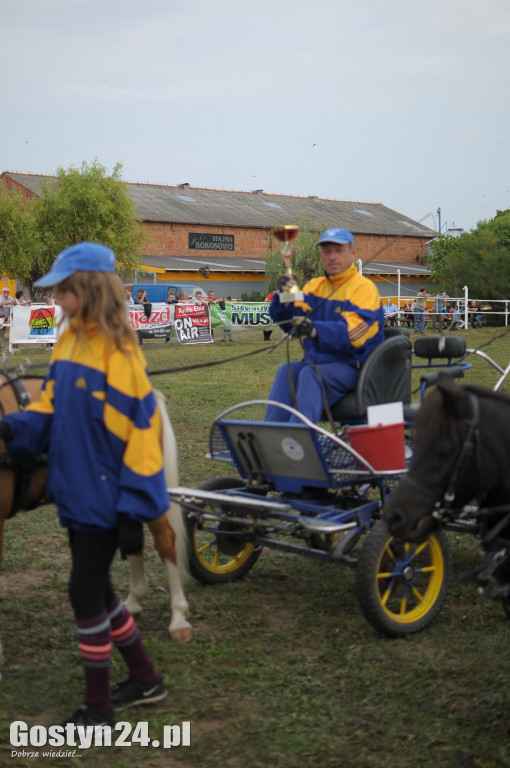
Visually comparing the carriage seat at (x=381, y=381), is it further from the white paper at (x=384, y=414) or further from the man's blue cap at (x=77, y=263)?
the man's blue cap at (x=77, y=263)

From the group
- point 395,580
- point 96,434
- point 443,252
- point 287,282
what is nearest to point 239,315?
point 443,252

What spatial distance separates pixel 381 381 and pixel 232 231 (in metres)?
47.2

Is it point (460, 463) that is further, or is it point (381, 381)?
point (381, 381)

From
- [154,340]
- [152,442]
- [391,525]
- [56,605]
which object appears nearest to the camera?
[391,525]

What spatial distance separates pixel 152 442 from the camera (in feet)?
9.86

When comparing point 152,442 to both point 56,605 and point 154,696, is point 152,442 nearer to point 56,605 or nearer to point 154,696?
point 154,696

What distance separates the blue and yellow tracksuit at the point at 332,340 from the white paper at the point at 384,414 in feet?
1.14

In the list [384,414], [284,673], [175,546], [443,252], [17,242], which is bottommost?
[284,673]

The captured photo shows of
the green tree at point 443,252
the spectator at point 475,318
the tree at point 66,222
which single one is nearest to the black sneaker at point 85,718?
the spectator at point 475,318

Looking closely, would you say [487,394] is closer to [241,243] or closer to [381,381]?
[381,381]

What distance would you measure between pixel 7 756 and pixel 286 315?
2839 mm

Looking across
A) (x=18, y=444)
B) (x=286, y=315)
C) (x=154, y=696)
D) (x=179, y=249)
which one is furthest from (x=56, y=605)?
(x=179, y=249)

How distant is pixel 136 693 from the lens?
340cm

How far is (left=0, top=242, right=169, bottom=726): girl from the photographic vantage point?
2.95 m
